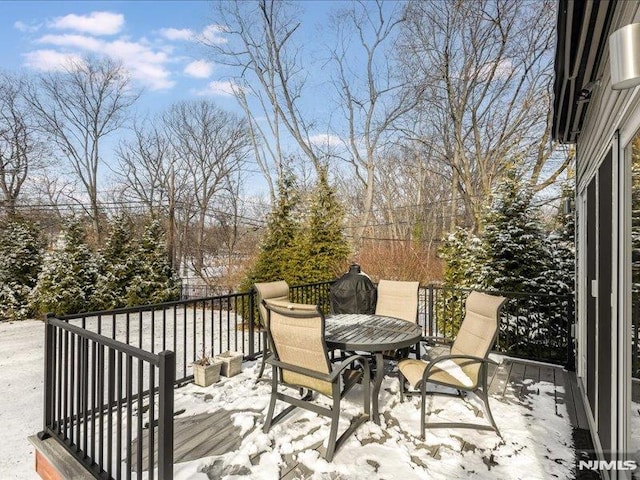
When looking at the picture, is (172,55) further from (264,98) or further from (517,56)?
(517,56)

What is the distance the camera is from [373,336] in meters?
3.22

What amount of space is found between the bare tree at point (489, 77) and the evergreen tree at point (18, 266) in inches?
484

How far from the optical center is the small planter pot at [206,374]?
12.2 feet

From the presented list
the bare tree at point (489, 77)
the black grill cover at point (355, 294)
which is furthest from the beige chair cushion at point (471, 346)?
the bare tree at point (489, 77)

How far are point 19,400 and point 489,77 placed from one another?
1176 centimetres

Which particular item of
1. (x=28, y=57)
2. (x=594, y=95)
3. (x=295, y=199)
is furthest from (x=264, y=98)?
(x=594, y=95)

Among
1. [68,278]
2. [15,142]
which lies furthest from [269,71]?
[15,142]

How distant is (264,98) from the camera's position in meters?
13.7

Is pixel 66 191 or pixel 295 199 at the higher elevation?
pixel 66 191

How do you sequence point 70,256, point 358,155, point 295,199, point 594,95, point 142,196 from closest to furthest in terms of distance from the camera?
point 594,95, point 295,199, point 70,256, point 358,155, point 142,196

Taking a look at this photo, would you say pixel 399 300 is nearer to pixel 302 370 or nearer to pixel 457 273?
pixel 302 370

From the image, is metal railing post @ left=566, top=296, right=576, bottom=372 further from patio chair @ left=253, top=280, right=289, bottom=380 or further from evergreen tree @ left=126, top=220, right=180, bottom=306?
evergreen tree @ left=126, top=220, right=180, bottom=306

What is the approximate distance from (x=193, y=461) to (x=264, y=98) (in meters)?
13.4

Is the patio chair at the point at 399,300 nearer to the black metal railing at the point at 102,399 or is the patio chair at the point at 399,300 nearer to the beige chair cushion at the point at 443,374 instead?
the beige chair cushion at the point at 443,374
